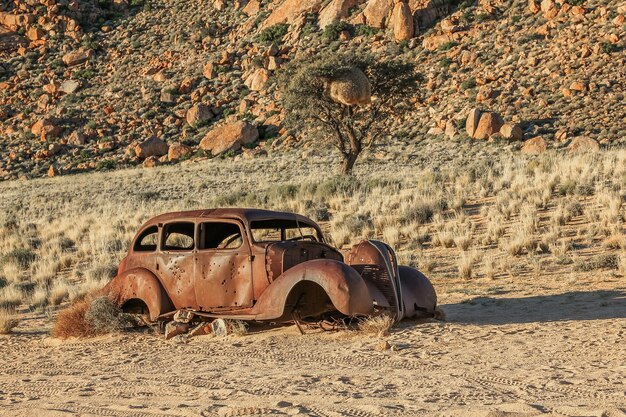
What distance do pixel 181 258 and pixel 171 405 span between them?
12.8ft

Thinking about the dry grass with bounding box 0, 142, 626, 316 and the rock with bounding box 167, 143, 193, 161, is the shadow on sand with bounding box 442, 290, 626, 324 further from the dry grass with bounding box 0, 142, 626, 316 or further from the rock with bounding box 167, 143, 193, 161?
the rock with bounding box 167, 143, 193, 161

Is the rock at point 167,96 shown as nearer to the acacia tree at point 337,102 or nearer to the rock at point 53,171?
the rock at point 53,171

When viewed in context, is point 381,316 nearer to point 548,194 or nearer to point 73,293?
point 73,293

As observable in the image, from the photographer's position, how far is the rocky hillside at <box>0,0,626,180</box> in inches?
1699

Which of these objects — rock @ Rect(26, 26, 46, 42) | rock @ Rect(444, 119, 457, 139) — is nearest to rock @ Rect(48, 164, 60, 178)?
rock @ Rect(26, 26, 46, 42)

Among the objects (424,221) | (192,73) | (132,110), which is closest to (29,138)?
(132,110)

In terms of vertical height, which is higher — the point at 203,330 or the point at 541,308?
the point at 203,330

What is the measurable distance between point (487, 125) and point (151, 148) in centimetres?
2115

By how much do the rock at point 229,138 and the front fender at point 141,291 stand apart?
3752 cm

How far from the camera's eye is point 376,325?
9266 millimetres

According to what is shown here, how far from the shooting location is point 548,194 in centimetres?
2039

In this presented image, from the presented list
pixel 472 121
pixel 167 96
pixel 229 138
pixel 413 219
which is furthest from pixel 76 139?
pixel 413 219

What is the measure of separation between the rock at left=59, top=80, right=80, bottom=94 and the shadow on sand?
50316mm

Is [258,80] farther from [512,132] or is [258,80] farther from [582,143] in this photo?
[582,143]
